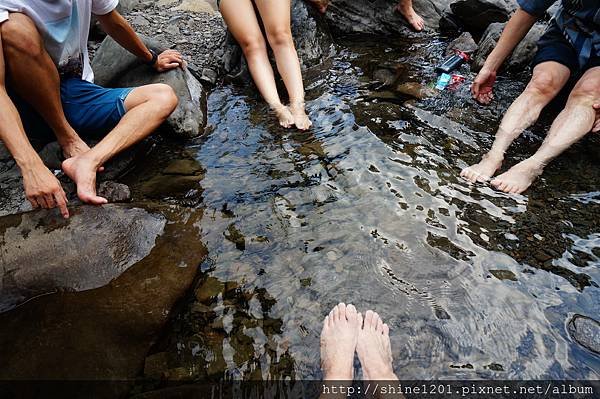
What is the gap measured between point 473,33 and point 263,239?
455cm

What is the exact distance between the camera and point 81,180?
8.62ft

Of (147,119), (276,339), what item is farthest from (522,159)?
(147,119)

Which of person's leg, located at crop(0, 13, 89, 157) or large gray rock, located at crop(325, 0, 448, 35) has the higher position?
person's leg, located at crop(0, 13, 89, 157)

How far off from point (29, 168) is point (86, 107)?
40.6 inches

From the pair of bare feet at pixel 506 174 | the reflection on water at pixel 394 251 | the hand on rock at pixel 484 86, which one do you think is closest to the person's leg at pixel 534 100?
the reflection on water at pixel 394 251

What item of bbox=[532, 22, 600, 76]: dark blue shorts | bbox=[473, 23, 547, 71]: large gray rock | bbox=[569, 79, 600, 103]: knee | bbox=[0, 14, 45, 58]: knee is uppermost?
bbox=[0, 14, 45, 58]: knee

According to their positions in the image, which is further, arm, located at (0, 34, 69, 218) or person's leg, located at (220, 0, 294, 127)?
person's leg, located at (220, 0, 294, 127)

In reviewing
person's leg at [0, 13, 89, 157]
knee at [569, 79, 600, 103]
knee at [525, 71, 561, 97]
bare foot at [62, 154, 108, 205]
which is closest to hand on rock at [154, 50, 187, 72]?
person's leg at [0, 13, 89, 157]

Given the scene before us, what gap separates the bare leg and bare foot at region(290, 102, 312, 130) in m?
1.01

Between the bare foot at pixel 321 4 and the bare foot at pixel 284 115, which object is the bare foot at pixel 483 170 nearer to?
the bare foot at pixel 284 115

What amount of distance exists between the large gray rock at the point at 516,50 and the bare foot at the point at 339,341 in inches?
140

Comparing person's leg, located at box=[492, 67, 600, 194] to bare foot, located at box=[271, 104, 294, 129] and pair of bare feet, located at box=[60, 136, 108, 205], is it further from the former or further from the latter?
pair of bare feet, located at box=[60, 136, 108, 205]

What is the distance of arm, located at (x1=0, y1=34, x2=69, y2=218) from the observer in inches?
89.5

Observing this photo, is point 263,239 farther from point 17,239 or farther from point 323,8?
point 323,8
